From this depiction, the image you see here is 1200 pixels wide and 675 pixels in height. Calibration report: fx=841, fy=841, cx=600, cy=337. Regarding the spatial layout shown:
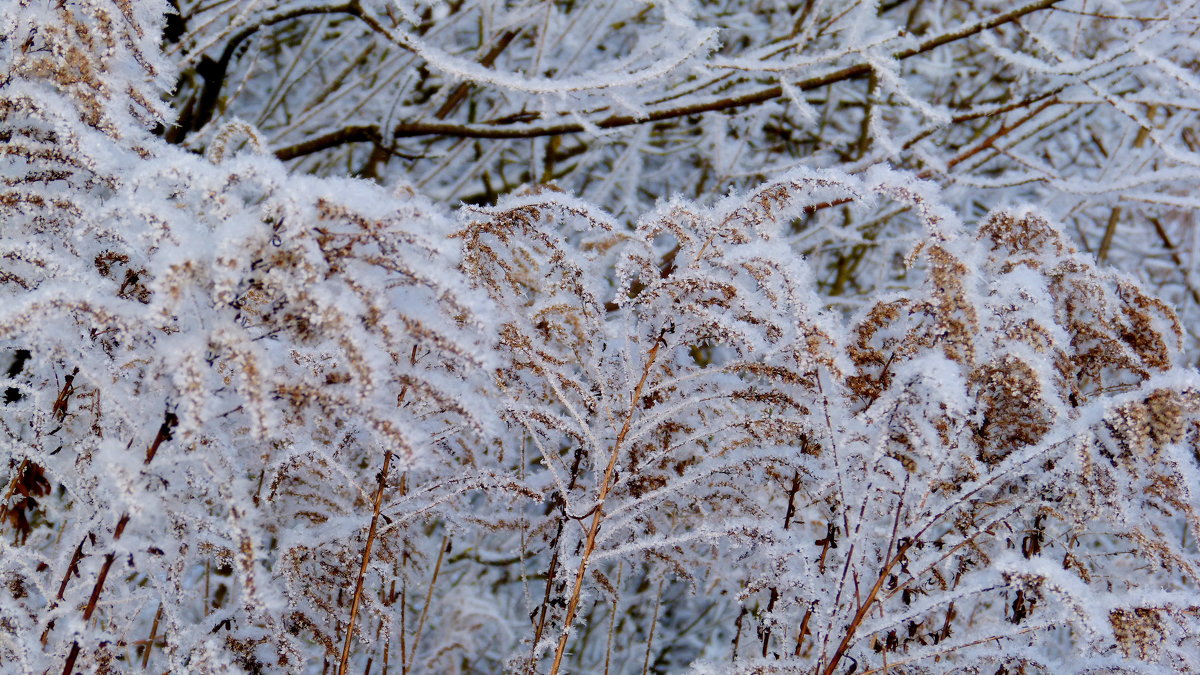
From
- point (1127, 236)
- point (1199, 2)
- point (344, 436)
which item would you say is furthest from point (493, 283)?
point (1127, 236)

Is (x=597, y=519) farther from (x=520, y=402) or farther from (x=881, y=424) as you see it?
(x=881, y=424)

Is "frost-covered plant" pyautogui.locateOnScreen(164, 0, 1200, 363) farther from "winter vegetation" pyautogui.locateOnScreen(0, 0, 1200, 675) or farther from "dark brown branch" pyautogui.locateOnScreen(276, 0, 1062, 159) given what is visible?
"winter vegetation" pyautogui.locateOnScreen(0, 0, 1200, 675)

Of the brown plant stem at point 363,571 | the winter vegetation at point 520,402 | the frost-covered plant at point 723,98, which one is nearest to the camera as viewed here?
the winter vegetation at point 520,402

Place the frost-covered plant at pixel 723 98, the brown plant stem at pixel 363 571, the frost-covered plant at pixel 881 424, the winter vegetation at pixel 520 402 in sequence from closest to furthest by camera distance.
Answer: the winter vegetation at pixel 520 402 < the frost-covered plant at pixel 881 424 < the brown plant stem at pixel 363 571 < the frost-covered plant at pixel 723 98

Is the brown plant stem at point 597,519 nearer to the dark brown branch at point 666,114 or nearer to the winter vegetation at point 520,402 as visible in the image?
the winter vegetation at point 520,402

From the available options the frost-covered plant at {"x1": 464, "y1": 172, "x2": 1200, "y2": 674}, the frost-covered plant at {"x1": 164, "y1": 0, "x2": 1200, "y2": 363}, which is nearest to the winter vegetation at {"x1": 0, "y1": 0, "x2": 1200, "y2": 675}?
the frost-covered plant at {"x1": 464, "y1": 172, "x2": 1200, "y2": 674}

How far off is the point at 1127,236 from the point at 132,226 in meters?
7.11

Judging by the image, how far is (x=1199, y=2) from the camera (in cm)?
324

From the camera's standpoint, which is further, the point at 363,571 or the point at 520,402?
the point at 520,402

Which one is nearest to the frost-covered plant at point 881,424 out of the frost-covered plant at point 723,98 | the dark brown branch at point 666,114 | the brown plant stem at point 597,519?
the brown plant stem at point 597,519

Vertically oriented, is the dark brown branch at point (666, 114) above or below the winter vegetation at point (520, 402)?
above

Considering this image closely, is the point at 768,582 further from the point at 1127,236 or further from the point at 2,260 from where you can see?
the point at 1127,236

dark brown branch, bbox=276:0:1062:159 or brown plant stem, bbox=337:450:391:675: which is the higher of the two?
dark brown branch, bbox=276:0:1062:159

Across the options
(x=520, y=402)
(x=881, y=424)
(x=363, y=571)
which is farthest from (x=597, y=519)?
(x=881, y=424)
